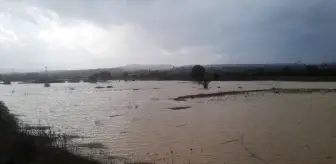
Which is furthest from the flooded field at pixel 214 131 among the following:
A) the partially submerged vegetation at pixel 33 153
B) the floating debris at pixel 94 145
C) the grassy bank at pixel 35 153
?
the partially submerged vegetation at pixel 33 153

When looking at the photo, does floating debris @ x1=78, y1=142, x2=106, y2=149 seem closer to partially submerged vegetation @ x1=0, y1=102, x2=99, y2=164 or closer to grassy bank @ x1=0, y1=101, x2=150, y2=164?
grassy bank @ x1=0, y1=101, x2=150, y2=164

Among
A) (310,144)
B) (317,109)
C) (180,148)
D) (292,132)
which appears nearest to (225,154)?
(180,148)

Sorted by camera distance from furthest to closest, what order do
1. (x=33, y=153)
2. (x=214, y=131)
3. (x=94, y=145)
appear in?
(x=214, y=131), (x=94, y=145), (x=33, y=153)

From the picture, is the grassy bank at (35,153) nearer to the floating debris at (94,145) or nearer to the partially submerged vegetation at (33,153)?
the partially submerged vegetation at (33,153)

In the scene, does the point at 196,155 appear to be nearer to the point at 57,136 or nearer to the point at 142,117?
the point at 57,136

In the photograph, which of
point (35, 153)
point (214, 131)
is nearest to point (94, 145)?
point (35, 153)

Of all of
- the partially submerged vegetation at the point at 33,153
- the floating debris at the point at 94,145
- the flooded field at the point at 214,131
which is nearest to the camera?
the partially submerged vegetation at the point at 33,153

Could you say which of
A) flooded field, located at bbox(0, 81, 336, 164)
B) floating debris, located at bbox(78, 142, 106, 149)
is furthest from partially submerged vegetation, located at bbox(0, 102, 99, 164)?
flooded field, located at bbox(0, 81, 336, 164)

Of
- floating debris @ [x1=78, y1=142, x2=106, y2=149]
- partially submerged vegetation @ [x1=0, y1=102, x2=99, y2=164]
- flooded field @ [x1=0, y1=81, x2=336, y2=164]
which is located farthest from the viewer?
floating debris @ [x1=78, y1=142, x2=106, y2=149]

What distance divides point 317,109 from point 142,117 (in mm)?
12015

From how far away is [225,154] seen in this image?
12570 mm

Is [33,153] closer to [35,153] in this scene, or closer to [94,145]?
[35,153]

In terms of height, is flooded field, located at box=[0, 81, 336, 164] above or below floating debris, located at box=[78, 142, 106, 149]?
above

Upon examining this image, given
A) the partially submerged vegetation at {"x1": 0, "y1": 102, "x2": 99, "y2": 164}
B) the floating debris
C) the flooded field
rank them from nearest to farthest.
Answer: the partially submerged vegetation at {"x1": 0, "y1": 102, "x2": 99, "y2": 164} → the flooded field → the floating debris
